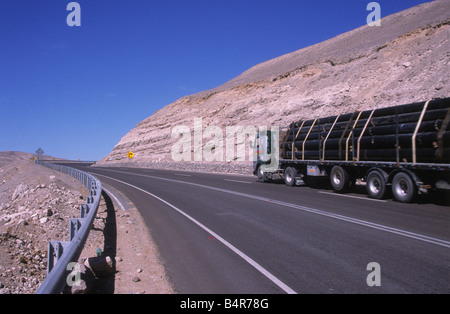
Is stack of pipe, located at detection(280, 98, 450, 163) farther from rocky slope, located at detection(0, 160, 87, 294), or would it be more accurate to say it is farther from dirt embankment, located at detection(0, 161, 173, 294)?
rocky slope, located at detection(0, 160, 87, 294)

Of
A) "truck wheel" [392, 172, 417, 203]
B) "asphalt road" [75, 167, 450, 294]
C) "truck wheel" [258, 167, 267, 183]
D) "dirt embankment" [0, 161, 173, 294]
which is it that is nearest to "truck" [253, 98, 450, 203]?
"truck wheel" [392, 172, 417, 203]

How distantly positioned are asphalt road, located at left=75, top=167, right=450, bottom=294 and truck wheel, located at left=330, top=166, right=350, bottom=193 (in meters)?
2.79

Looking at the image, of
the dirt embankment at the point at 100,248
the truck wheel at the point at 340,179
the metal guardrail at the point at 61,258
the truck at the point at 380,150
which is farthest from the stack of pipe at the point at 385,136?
the metal guardrail at the point at 61,258

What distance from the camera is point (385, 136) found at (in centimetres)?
1330

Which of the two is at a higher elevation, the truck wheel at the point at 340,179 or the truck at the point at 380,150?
the truck at the point at 380,150

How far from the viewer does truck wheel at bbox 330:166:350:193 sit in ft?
49.4

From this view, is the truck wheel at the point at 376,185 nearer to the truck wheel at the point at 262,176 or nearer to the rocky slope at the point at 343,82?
the truck wheel at the point at 262,176

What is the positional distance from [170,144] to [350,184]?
4312 centimetres

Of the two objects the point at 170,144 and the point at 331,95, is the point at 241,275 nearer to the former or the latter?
the point at 331,95

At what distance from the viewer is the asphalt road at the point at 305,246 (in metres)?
5.05

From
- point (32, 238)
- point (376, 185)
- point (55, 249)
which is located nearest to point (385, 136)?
point (376, 185)

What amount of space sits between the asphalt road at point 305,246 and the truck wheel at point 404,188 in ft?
1.25

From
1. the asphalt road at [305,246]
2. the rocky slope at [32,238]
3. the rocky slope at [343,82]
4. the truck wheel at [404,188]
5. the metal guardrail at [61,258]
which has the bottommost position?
the rocky slope at [32,238]
